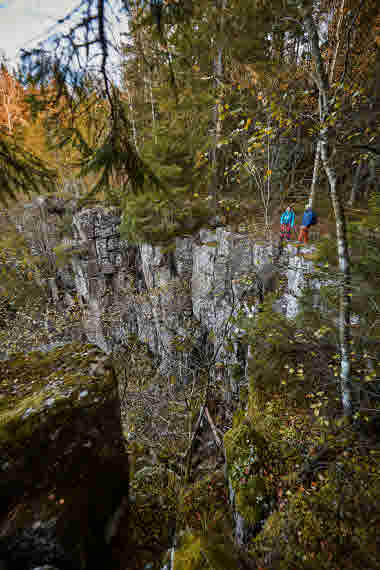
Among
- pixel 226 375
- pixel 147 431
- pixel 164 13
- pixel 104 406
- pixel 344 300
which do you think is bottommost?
pixel 147 431

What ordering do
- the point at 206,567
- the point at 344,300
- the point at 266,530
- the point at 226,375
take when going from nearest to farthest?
1. the point at 206,567
2. the point at 266,530
3. the point at 344,300
4. the point at 226,375

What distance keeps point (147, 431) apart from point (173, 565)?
6195 millimetres

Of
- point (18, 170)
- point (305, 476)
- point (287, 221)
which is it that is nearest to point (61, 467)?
point (18, 170)

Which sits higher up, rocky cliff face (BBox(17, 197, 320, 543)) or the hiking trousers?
the hiking trousers

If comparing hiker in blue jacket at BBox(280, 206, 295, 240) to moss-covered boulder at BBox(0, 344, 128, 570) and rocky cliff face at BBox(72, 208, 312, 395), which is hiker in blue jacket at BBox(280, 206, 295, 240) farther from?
moss-covered boulder at BBox(0, 344, 128, 570)

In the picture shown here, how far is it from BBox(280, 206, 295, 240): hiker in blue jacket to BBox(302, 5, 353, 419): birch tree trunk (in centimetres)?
390

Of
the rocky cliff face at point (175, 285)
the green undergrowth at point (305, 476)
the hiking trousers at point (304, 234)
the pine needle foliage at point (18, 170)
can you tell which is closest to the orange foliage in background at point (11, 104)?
the pine needle foliage at point (18, 170)

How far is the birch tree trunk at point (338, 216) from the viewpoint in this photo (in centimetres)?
230

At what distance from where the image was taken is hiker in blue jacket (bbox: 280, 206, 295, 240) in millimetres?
6252

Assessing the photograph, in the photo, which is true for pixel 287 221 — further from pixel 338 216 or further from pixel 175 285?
pixel 175 285

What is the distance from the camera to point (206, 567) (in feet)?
4.75

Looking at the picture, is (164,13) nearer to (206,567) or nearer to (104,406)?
(104,406)

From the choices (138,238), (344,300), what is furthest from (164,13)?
(138,238)

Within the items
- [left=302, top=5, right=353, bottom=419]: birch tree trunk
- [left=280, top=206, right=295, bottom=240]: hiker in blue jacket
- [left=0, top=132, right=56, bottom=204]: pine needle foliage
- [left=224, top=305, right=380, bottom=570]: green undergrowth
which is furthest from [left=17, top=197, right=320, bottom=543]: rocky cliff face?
[left=0, top=132, right=56, bottom=204]: pine needle foliage
